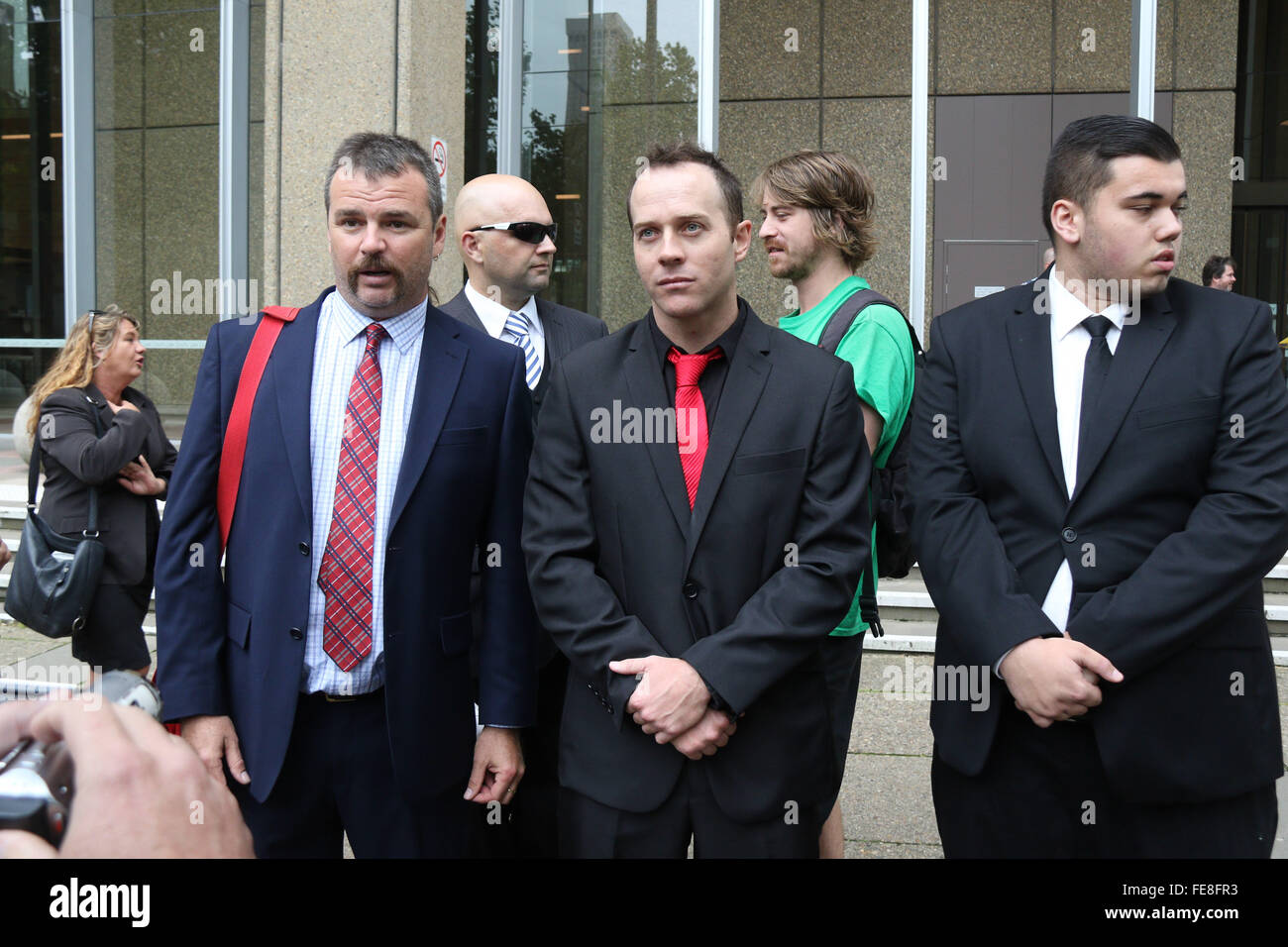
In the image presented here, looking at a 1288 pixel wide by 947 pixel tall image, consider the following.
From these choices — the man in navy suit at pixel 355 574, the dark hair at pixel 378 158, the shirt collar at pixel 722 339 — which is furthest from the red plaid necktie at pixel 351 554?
the shirt collar at pixel 722 339

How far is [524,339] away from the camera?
3.41m

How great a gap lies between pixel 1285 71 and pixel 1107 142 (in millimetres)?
13238

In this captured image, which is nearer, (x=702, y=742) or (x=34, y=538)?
(x=702, y=742)

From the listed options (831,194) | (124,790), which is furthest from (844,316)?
(124,790)

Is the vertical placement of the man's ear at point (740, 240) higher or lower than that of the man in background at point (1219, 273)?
lower

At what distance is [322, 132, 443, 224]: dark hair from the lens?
249 centimetres

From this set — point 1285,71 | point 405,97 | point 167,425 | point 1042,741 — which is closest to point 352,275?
point 1042,741

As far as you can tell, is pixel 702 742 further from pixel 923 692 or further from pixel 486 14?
pixel 486 14

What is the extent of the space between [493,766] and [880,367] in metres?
1.49

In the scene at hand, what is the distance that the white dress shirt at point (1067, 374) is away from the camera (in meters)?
2.38

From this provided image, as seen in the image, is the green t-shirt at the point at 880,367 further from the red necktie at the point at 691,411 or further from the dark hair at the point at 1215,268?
the dark hair at the point at 1215,268

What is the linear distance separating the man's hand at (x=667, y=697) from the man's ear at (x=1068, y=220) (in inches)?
51.8
